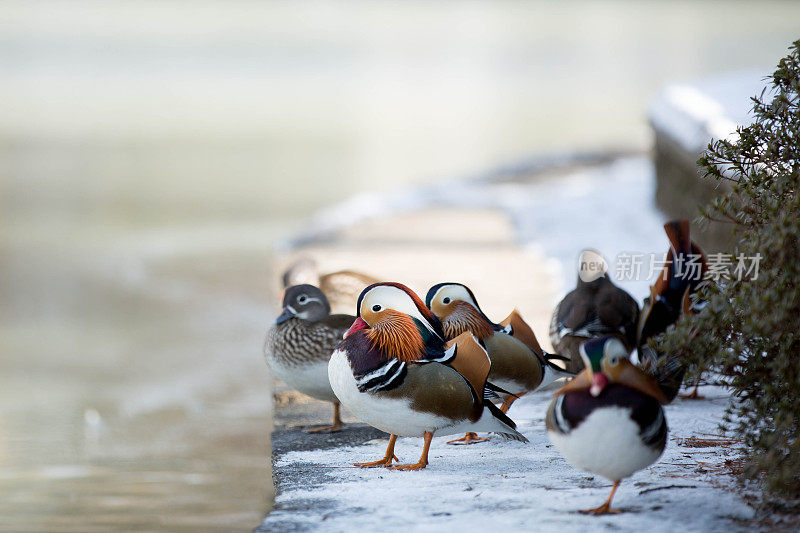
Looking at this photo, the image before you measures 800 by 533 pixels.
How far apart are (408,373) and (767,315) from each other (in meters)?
1.37

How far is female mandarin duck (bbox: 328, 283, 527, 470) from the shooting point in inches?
165

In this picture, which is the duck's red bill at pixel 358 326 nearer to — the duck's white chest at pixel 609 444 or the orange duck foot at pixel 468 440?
the orange duck foot at pixel 468 440

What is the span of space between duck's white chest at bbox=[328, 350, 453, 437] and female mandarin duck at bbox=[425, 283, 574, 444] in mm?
511

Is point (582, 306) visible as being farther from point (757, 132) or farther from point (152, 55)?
point (152, 55)

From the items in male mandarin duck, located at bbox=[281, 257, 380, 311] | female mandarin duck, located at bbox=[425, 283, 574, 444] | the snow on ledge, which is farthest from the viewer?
the snow on ledge

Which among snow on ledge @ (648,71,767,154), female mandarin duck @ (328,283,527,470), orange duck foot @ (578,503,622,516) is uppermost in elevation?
snow on ledge @ (648,71,767,154)

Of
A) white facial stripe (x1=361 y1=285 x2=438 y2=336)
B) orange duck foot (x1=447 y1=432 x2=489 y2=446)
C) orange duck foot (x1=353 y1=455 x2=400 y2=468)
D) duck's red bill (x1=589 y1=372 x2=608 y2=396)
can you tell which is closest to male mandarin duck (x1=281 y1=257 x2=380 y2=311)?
orange duck foot (x1=447 y1=432 x2=489 y2=446)

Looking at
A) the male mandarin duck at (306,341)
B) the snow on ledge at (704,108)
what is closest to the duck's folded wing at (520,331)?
the male mandarin duck at (306,341)

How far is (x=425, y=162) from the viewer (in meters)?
17.8

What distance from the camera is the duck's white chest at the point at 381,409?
4211 millimetres

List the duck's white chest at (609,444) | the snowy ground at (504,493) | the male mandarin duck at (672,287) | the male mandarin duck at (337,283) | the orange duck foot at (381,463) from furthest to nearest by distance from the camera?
the male mandarin duck at (337,283)
the male mandarin duck at (672,287)
the orange duck foot at (381,463)
the snowy ground at (504,493)
the duck's white chest at (609,444)

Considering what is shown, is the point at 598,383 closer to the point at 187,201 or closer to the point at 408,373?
the point at 408,373

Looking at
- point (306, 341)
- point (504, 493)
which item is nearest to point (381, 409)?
point (504, 493)

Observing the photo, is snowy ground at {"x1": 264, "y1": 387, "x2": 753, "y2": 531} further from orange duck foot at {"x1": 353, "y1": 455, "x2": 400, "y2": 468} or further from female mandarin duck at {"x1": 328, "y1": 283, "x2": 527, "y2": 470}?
female mandarin duck at {"x1": 328, "y1": 283, "x2": 527, "y2": 470}
